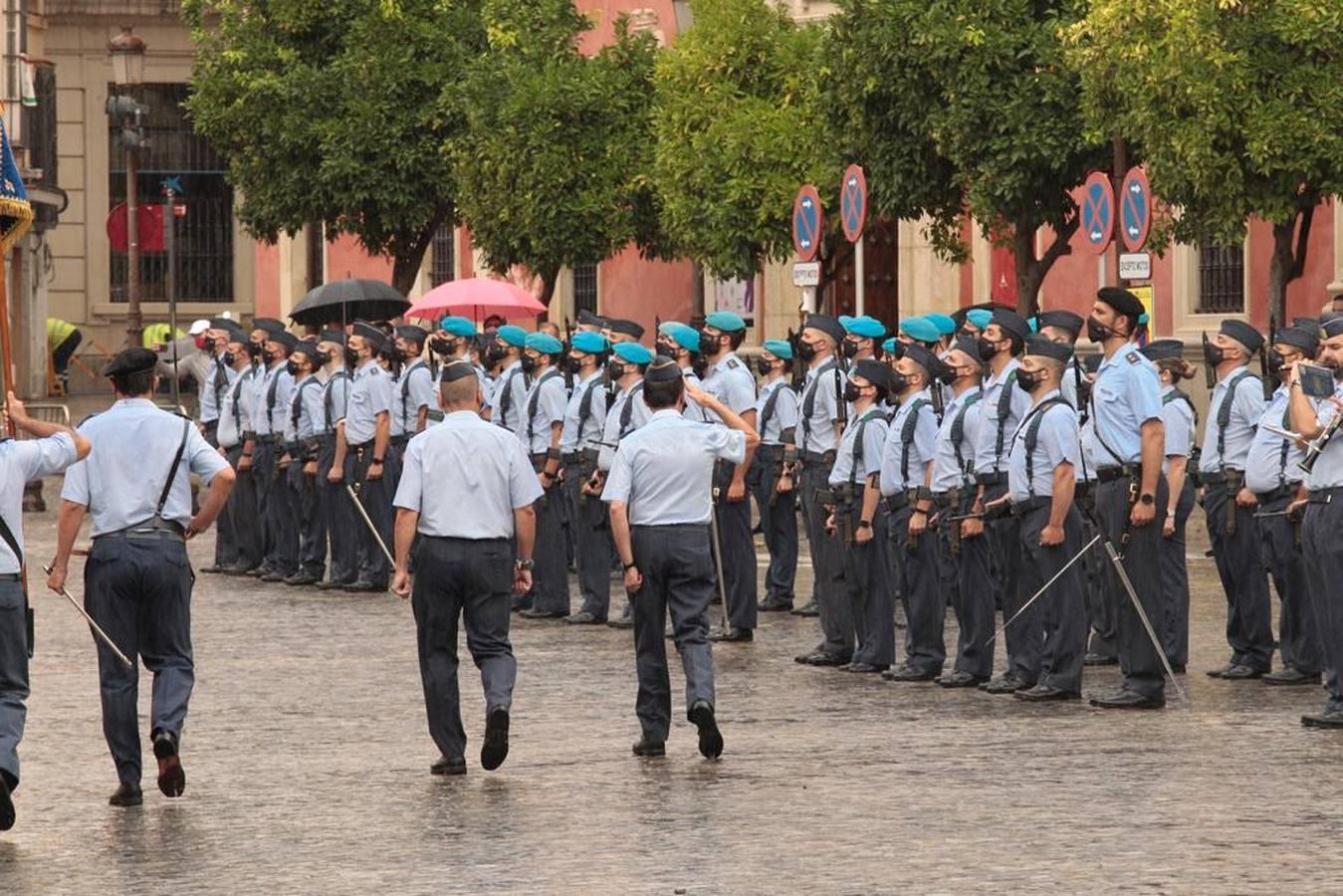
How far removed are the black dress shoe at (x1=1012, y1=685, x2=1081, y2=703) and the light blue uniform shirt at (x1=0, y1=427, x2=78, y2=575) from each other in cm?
569

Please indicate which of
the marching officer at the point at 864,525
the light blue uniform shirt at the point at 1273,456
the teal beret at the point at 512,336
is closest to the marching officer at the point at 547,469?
the teal beret at the point at 512,336

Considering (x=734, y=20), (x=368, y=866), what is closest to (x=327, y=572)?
(x=734, y=20)

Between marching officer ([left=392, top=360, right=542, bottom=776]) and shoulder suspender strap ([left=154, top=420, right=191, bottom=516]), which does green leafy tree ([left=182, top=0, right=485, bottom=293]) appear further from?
shoulder suspender strap ([left=154, top=420, right=191, bottom=516])

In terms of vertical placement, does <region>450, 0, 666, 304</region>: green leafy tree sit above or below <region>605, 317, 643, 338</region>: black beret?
above

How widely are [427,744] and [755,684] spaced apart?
2.91 metres

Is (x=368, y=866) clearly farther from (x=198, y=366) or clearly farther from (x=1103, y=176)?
(x=198, y=366)

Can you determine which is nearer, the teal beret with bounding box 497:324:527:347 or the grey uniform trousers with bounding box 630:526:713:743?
the grey uniform trousers with bounding box 630:526:713:743

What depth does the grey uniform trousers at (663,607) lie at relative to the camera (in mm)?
14414

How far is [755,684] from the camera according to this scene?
17.5 metres

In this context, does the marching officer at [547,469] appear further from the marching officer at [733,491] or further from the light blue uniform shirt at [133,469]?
the light blue uniform shirt at [133,469]

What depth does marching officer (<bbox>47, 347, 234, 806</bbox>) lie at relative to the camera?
1327 centimetres

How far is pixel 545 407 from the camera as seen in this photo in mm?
23125

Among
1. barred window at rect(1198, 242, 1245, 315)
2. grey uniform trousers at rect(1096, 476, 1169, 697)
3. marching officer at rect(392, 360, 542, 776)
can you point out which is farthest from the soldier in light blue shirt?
barred window at rect(1198, 242, 1245, 315)

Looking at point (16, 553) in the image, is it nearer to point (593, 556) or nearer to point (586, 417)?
point (593, 556)
